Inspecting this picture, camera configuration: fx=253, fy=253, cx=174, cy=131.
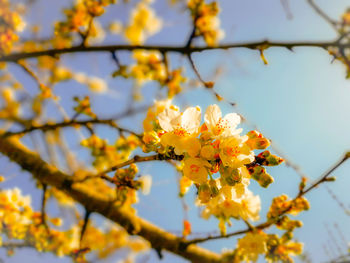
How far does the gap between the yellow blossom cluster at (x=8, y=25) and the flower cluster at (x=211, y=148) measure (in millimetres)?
2882

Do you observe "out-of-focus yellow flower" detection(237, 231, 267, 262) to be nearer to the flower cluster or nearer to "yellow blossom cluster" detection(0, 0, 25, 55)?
the flower cluster

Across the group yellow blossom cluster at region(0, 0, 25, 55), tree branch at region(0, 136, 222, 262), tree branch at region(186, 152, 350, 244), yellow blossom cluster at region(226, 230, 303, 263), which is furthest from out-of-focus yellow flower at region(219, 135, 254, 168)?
yellow blossom cluster at region(0, 0, 25, 55)

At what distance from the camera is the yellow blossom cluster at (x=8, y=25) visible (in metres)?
3.00

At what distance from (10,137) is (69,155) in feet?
3.69

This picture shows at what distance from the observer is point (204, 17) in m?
2.56

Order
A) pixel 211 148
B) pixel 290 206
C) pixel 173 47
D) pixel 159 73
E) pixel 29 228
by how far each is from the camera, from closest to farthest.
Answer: pixel 211 148
pixel 290 206
pixel 173 47
pixel 29 228
pixel 159 73

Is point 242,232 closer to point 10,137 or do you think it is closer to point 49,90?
point 10,137

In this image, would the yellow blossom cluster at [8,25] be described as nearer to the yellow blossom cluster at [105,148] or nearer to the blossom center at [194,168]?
the yellow blossom cluster at [105,148]

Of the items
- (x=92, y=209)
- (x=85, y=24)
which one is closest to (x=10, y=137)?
(x=92, y=209)

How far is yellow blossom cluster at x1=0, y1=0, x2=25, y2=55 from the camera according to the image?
300 cm

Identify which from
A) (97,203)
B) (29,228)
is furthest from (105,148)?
(29,228)

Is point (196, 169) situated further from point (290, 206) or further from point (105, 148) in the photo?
point (105, 148)

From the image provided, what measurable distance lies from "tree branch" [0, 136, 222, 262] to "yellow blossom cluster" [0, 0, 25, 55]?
1.51 m

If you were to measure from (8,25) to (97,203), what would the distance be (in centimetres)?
276
